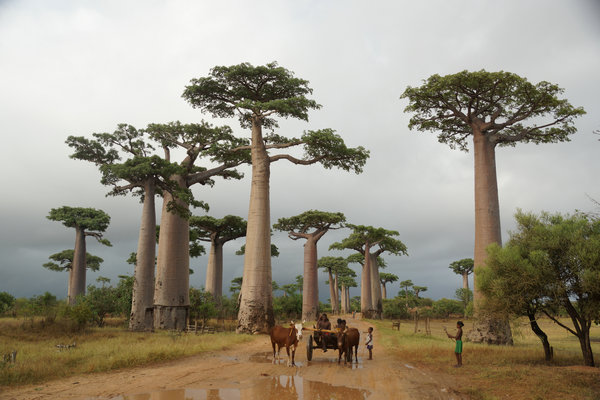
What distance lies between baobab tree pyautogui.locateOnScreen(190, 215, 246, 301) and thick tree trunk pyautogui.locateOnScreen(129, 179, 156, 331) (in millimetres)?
12932

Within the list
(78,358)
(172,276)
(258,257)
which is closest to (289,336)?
(78,358)

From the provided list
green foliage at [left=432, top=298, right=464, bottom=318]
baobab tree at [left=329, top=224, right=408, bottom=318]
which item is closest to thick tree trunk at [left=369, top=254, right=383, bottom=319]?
baobab tree at [left=329, top=224, right=408, bottom=318]

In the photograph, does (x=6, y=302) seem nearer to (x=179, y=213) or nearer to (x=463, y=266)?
(x=179, y=213)

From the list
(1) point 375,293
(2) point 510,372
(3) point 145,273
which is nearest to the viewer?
(2) point 510,372

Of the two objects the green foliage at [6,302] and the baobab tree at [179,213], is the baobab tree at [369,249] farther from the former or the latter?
the green foliage at [6,302]

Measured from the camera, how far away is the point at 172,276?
81.6 feet

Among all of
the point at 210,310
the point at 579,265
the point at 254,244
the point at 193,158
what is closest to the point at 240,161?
the point at 193,158

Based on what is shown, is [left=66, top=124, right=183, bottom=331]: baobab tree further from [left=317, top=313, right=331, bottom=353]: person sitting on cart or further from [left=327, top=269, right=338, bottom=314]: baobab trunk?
[left=327, top=269, right=338, bottom=314]: baobab trunk

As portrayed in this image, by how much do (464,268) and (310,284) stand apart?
3542cm

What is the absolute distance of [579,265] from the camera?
11594mm

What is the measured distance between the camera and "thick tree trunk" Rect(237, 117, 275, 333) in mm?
21531

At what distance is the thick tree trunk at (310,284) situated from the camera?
37781mm

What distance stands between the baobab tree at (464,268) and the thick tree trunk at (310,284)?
109 ft

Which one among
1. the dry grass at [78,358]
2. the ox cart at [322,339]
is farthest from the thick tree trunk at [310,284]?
the ox cart at [322,339]
